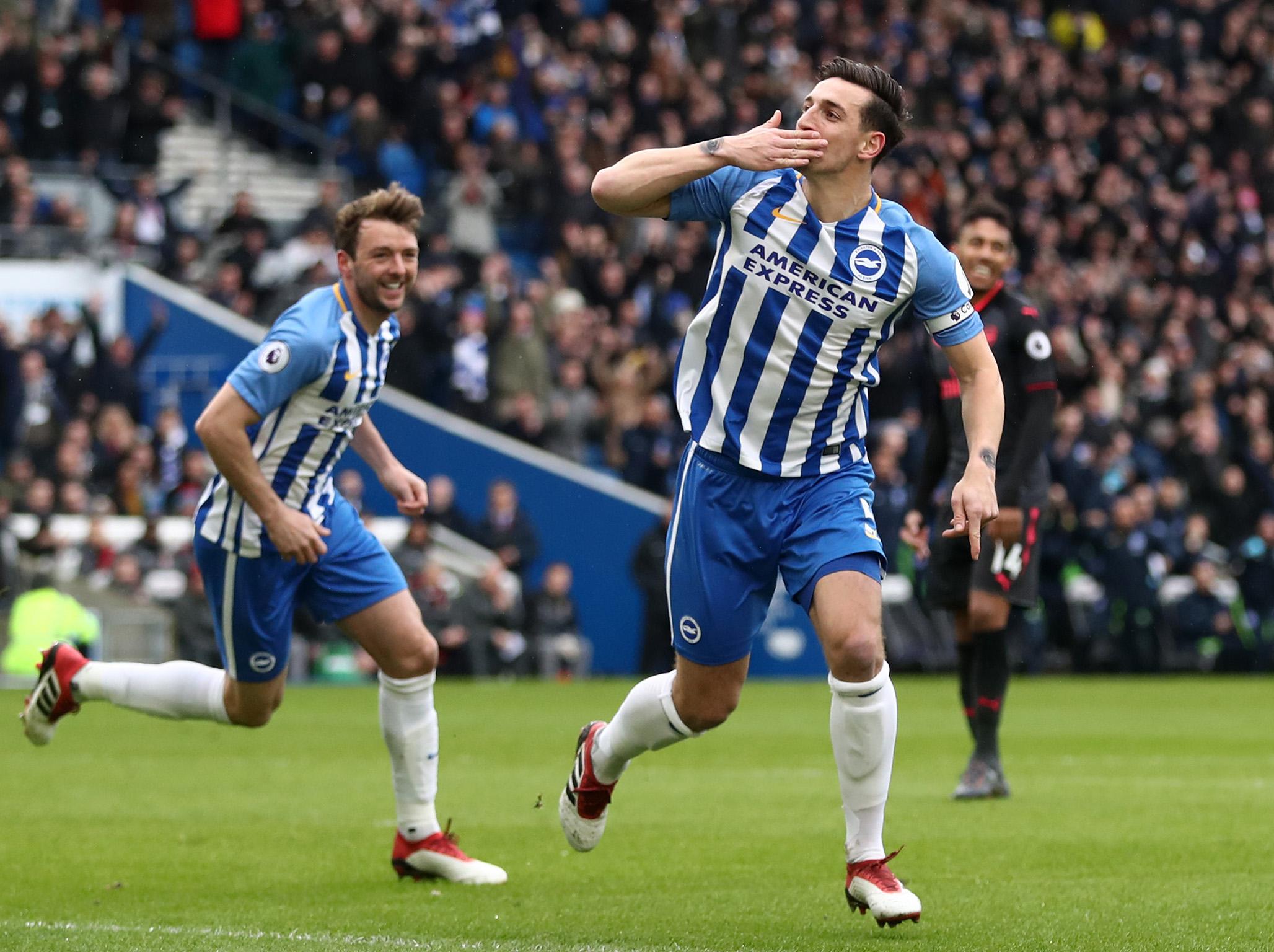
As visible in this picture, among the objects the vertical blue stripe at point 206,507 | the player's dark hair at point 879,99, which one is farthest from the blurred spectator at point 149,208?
the player's dark hair at point 879,99

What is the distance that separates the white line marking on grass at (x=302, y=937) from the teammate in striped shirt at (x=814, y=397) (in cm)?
92

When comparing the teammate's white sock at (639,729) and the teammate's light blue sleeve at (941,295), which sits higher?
the teammate's light blue sleeve at (941,295)

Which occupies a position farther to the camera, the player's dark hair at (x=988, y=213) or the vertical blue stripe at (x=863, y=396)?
the player's dark hair at (x=988, y=213)

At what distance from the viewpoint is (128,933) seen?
5.75 metres

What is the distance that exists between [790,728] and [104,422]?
841 cm

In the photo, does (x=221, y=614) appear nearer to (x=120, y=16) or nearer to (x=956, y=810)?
(x=956, y=810)

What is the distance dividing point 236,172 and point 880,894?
2040 cm

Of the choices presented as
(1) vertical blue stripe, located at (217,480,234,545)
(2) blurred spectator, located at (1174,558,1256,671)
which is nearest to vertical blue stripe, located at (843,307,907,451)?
(1) vertical blue stripe, located at (217,480,234,545)

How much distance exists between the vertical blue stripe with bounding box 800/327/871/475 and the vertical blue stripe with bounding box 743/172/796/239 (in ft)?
1.38

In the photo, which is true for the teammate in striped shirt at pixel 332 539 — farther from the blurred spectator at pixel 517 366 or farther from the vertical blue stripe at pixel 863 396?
the blurred spectator at pixel 517 366

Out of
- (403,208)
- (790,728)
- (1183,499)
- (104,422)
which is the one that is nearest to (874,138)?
(403,208)

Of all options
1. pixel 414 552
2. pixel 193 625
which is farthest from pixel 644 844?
pixel 414 552

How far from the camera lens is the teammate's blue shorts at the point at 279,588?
7.04 m

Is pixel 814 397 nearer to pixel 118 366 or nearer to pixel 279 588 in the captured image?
pixel 279 588
